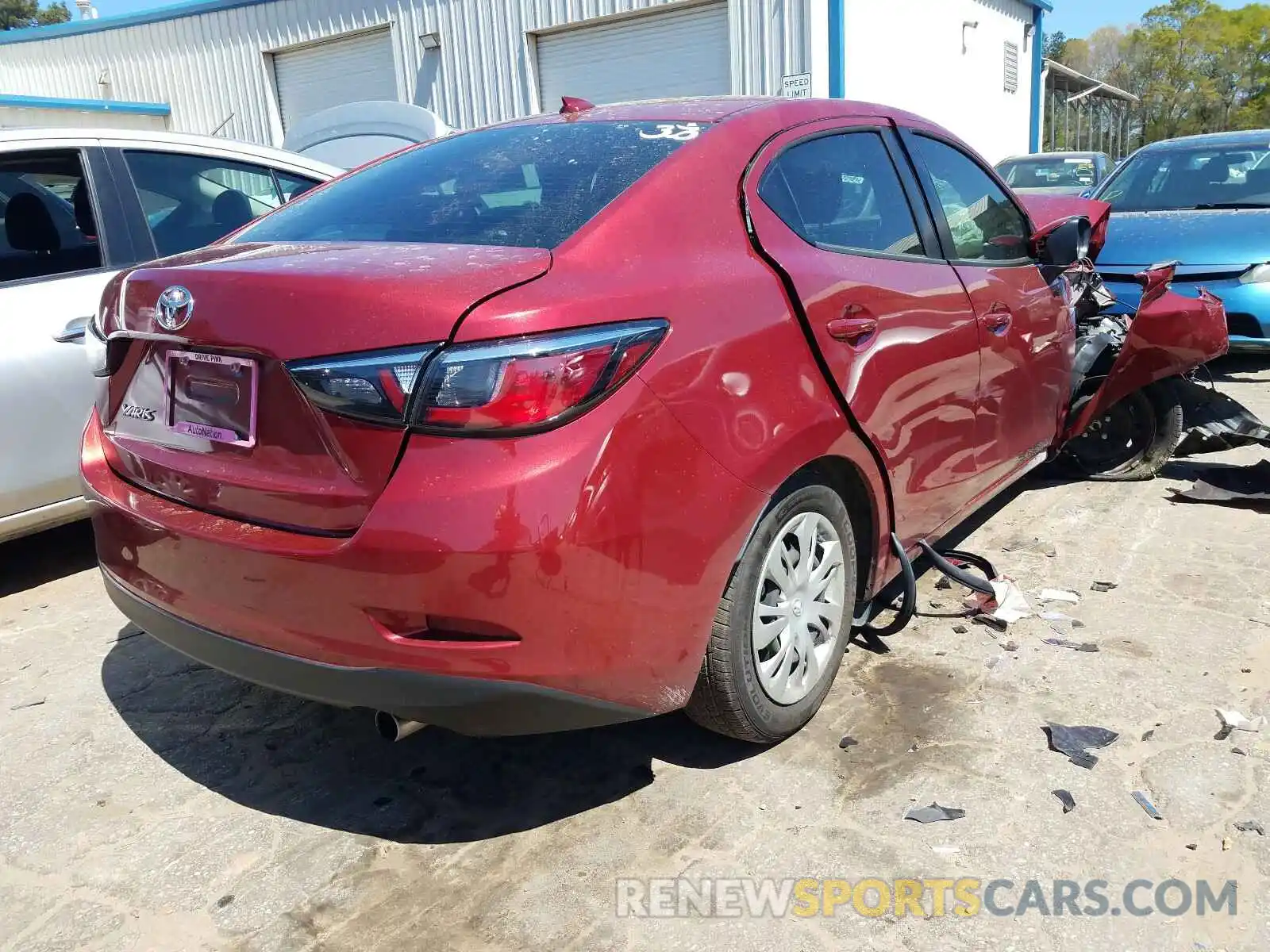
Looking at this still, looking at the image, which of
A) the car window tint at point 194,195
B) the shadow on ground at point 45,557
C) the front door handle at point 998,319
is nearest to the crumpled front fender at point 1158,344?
the front door handle at point 998,319

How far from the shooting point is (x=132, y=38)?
1988 centimetres

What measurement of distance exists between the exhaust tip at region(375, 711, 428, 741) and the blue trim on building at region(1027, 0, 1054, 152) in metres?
22.3

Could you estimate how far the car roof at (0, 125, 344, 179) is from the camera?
4012mm

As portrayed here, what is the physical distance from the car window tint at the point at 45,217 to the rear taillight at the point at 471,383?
2611 millimetres

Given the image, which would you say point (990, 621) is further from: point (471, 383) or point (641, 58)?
point (641, 58)

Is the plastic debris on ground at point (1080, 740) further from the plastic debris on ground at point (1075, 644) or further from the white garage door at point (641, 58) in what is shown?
the white garage door at point (641, 58)

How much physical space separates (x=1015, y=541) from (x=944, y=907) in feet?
7.88

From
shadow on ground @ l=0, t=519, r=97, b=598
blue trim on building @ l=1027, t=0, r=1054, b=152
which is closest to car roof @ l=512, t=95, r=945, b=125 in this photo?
shadow on ground @ l=0, t=519, r=97, b=598

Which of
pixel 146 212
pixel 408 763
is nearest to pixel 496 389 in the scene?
pixel 408 763

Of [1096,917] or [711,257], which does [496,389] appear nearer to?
[711,257]

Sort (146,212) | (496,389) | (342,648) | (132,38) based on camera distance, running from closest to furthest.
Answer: (496,389) < (342,648) < (146,212) < (132,38)

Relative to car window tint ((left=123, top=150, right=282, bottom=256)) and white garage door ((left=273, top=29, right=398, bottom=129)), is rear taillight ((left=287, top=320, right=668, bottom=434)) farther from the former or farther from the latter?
white garage door ((left=273, top=29, right=398, bottom=129))

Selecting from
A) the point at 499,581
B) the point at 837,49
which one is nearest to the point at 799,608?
the point at 499,581

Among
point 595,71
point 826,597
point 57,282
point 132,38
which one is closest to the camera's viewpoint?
point 826,597
